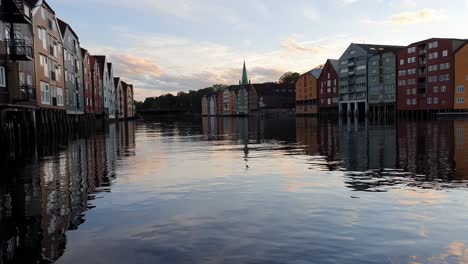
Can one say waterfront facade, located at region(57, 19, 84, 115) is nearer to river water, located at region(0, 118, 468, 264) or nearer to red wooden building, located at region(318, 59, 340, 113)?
river water, located at region(0, 118, 468, 264)

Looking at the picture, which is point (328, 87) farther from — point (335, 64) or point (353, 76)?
point (353, 76)

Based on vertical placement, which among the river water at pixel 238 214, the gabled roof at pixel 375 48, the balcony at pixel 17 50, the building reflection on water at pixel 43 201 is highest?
the gabled roof at pixel 375 48

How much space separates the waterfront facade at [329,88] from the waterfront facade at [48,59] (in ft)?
350

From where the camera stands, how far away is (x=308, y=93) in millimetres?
159250

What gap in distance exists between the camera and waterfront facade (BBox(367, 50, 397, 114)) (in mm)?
115000

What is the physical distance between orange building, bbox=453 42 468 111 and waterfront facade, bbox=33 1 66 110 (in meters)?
86.5

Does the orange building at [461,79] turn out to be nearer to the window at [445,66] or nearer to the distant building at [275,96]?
the window at [445,66]

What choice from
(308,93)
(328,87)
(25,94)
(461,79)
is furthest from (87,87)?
(308,93)

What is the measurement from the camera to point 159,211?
33.0 feet

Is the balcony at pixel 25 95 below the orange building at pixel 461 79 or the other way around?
below

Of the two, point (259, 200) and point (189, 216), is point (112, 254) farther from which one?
point (259, 200)

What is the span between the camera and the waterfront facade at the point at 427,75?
96250 millimetres

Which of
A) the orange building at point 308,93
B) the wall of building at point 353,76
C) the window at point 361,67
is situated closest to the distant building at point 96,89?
the wall of building at point 353,76

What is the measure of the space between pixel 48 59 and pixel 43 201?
4000 cm
